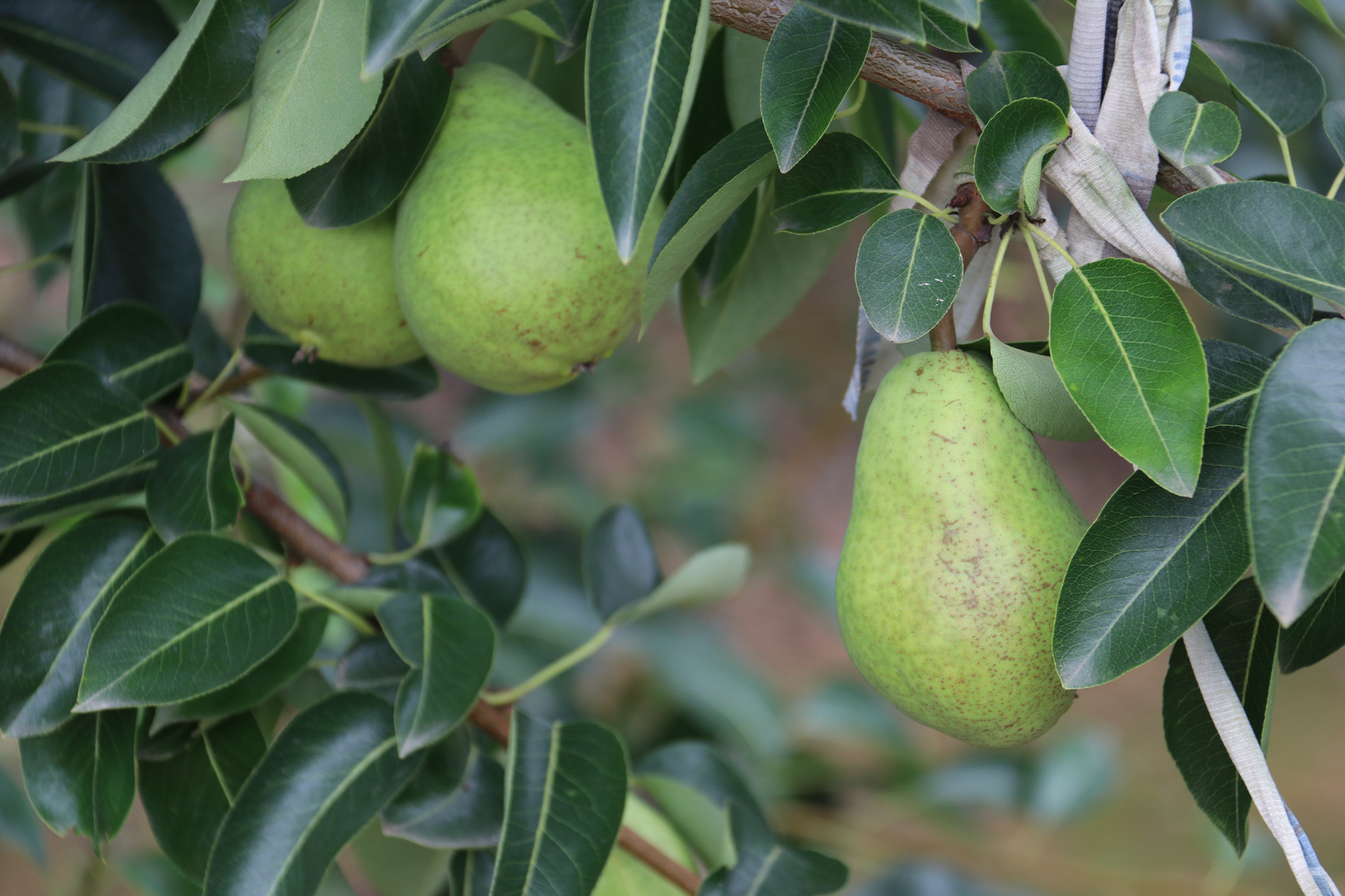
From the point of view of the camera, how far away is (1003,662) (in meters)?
0.43

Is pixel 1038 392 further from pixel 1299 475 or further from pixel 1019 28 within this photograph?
pixel 1019 28

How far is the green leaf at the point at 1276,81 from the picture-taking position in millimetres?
521

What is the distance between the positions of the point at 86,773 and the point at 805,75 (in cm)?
52

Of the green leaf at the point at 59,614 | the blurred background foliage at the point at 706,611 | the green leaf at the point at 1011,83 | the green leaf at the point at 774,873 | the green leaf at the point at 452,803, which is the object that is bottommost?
the blurred background foliage at the point at 706,611

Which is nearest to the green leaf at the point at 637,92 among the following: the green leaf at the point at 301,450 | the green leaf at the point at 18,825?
the green leaf at the point at 301,450

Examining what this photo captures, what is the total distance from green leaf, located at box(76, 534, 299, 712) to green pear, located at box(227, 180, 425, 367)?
14 cm

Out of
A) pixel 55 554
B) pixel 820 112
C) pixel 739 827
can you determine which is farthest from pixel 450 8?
pixel 739 827

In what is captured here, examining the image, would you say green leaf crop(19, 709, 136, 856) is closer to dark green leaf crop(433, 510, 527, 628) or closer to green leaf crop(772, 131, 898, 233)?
dark green leaf crop(433, 510, 527, 628)

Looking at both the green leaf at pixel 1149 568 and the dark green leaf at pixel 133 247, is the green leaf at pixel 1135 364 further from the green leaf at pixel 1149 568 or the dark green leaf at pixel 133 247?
the dark green leaf at pixel 133 247

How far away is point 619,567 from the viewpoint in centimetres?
83

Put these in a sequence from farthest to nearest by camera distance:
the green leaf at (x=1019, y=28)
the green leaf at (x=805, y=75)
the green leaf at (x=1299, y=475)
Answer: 1. the green leaf at (x=1019, y=28)
2. the green leaf at (x=805, y=75)
3. the green leaf at (x=1299, y=475)

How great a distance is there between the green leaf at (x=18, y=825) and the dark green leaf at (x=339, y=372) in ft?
1.87

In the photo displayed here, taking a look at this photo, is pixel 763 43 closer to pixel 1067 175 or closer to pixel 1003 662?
pixel 1067 175

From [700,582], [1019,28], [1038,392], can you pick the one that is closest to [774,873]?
[700,582]
